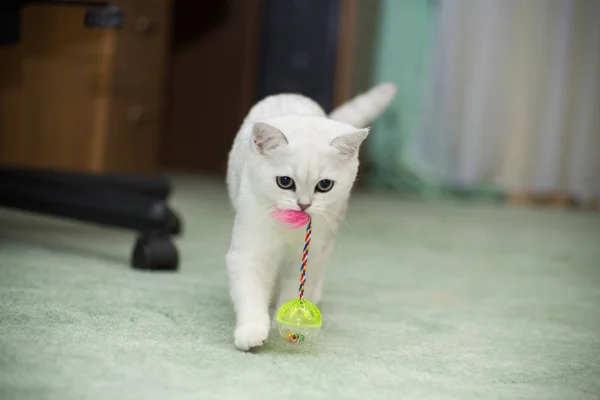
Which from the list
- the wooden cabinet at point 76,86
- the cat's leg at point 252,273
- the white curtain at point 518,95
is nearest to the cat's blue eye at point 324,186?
the cat's leg at point 252,273

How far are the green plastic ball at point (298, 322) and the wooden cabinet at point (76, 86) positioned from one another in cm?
126

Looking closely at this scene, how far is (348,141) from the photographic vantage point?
1.29 metres

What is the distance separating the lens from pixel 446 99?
156 inches

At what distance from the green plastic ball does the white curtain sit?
9.18 feet

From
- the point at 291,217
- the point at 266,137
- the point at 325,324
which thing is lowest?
the point at 325,324

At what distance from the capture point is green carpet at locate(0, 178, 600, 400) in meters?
1.11

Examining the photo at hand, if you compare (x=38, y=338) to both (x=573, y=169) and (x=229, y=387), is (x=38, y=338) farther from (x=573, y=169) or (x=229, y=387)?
(x=573, y=169)

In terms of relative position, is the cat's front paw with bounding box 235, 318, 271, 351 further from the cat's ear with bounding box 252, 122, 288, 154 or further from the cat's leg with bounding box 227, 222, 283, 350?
the cat's ear with bounding box 252, 122, 288, 154

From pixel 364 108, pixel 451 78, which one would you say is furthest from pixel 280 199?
pixel 451 78

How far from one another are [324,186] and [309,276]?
23 centimetres

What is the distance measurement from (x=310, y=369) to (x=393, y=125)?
292cm

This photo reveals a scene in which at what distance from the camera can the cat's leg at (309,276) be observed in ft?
4.71

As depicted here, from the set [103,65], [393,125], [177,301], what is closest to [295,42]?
[393,125]

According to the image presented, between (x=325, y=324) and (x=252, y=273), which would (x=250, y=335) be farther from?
(x=325, y=324)
